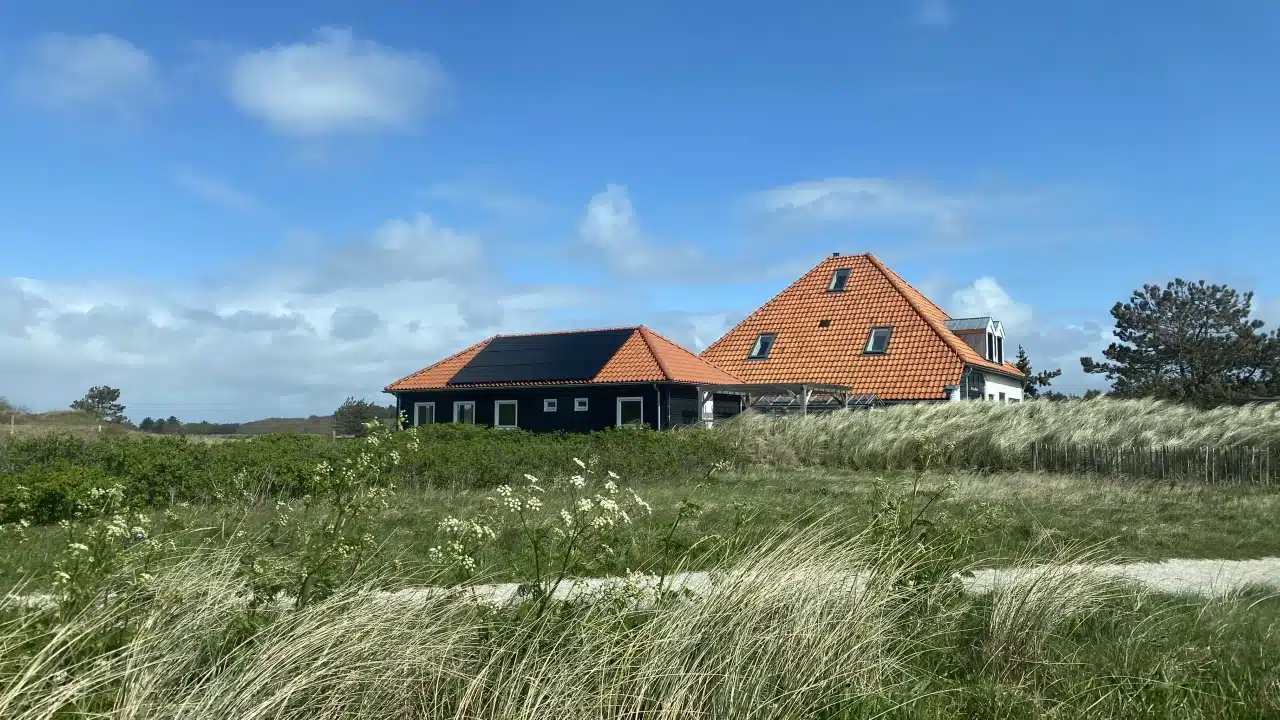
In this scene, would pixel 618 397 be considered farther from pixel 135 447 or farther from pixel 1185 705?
pixel 1185 705

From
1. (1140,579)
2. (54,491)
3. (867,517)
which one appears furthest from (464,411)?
(1140,579)

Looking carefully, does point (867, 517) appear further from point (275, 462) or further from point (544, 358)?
point (544, 358)

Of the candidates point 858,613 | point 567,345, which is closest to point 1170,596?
point 858,613

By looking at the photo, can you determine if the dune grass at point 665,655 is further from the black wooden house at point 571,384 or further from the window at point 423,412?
the window at point 423,412

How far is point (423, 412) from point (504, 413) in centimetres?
341

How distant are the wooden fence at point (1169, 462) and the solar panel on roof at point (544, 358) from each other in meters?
14.6

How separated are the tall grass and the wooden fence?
0.07 feet

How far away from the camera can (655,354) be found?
99.1 feet

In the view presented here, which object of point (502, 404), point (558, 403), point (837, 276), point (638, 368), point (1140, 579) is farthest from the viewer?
point (837, 276)

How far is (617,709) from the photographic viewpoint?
4.10m

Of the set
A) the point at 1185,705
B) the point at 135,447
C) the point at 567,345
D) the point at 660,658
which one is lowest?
the point at 1185,705

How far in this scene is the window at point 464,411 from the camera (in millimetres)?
32844

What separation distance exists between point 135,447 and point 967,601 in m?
13.5

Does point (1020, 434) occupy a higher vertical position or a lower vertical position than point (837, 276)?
lower
